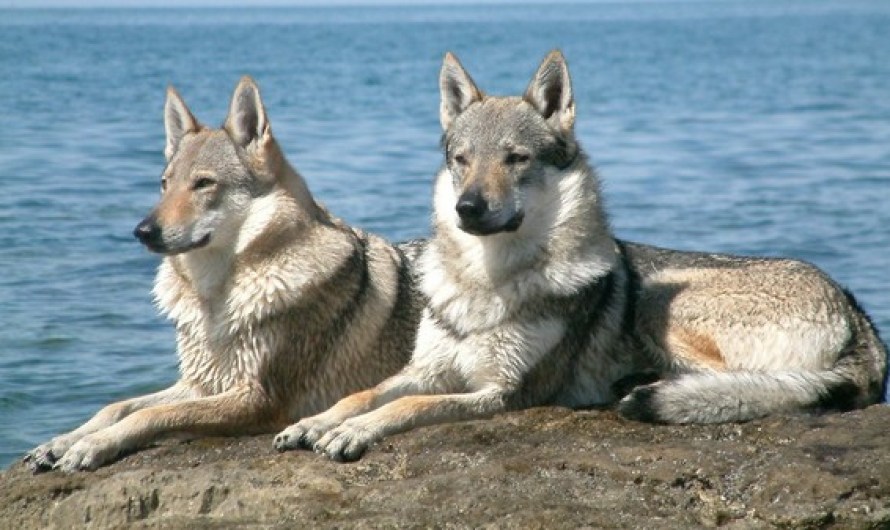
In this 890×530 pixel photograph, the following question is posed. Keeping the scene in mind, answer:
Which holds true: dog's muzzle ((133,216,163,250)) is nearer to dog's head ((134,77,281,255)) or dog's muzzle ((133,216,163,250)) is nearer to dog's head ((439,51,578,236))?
dog's head ((134,77,281,255))

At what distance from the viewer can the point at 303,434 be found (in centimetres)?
770

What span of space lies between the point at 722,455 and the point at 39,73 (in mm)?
38717

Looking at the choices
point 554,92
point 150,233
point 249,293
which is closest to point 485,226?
point 554,92

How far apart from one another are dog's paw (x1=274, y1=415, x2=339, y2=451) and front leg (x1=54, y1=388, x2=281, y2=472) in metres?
0.43

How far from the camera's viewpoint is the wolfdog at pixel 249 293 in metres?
8.16

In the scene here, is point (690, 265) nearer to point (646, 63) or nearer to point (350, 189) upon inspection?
point (350, 189)

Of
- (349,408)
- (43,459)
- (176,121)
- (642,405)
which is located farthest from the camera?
(176,121)

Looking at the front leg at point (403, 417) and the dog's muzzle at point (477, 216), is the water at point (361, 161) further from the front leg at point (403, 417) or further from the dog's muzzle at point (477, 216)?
the dog's muzzle at point (477, 216)

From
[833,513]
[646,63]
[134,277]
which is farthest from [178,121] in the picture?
[646,63]

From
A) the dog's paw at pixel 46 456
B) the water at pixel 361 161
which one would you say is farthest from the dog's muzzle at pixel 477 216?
the water at pixel 361 161

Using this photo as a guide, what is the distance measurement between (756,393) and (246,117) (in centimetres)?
308

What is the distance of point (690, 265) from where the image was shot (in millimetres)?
8922

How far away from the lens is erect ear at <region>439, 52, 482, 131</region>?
847 cm

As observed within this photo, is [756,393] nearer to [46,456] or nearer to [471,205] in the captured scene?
[471,205]
